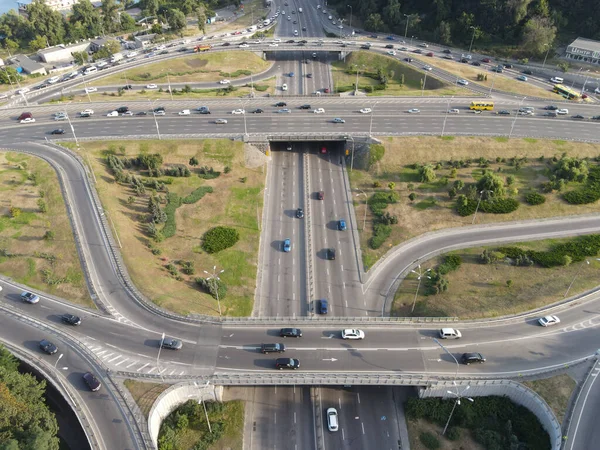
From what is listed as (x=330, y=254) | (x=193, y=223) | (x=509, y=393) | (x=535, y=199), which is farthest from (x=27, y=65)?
(x=509, y=393)

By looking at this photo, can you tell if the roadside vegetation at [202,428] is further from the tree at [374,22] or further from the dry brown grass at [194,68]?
the tree at [374,22]

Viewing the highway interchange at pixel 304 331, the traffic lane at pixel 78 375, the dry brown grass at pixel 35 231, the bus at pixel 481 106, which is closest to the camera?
the traffic lane at pixel 78 375

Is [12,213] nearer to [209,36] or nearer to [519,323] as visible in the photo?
[519,323]

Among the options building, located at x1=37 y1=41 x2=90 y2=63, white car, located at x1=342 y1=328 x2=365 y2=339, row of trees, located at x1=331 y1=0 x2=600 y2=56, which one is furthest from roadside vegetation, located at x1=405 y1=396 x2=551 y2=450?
building, located at x1=37 y1=41 x2=90 y2=63

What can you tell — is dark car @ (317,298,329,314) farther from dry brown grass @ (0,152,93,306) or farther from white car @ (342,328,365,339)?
dry brown grass @ (0,152,93,306)

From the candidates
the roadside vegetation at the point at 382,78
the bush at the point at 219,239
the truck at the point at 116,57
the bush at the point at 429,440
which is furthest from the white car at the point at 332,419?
the truck at the point at 116,57

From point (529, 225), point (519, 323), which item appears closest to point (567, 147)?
point (529, 225)
